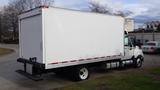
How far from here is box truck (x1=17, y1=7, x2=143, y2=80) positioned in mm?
11219

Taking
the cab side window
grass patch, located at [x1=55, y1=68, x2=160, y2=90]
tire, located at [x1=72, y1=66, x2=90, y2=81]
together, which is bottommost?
grass patch, located at [x1=55, y1=68, x2=160, y2=90]

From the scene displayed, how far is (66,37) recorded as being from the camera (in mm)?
11906

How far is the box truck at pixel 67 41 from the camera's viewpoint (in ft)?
36.8

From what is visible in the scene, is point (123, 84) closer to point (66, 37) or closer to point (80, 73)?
point (80, 73)

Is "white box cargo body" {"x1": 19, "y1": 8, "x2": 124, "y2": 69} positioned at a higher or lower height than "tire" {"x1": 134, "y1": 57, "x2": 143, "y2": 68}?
higher

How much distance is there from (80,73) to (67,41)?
5.95 ft

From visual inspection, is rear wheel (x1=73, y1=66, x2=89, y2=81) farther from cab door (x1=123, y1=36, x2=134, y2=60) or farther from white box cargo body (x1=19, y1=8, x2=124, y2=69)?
cab door (x1=123, y1=36, x2=134, y2=60)

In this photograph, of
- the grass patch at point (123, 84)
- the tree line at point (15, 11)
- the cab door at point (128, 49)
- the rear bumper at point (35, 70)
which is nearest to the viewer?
the grass patch at point (123, 84)

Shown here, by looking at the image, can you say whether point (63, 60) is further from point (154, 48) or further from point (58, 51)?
point (154, 48)

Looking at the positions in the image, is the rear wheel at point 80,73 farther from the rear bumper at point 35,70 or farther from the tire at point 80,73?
the rear bumper at point 35,70

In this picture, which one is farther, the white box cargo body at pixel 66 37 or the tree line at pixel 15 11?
the tree line at pixel 15 11

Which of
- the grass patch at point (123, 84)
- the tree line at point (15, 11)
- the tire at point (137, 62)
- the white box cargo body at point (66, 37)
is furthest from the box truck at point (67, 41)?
the tree line at point (15, 11)

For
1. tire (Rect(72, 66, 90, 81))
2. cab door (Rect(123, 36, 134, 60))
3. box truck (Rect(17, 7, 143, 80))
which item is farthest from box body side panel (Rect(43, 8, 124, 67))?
cab door (Rect(123, 36, 134, 60))

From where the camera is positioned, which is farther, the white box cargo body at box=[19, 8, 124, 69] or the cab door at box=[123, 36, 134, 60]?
the cab door at box=[123, 36, 134, 60]
